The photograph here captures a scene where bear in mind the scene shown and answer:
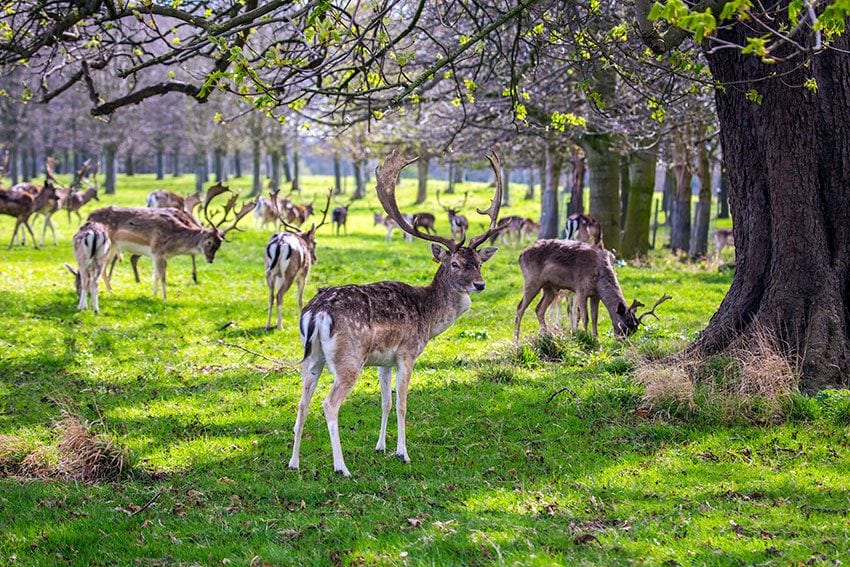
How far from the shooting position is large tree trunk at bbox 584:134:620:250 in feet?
61.8

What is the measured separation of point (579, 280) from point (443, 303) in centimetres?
413

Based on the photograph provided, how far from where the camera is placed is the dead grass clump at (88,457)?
20.9ft

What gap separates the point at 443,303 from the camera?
290 inches

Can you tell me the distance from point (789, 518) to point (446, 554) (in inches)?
85.9

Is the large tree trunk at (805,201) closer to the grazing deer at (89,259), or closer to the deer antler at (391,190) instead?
the deer antler at (391,190)

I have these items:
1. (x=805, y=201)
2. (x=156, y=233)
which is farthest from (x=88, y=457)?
(x=156, y=233)

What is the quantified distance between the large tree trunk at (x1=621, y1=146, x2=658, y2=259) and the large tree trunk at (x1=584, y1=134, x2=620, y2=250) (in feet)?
3.59

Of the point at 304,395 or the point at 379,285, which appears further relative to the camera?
the point at 379,285

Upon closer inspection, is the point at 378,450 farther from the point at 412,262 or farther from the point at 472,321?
the point at 412,262

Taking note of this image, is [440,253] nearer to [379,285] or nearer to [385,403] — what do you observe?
[379,285]

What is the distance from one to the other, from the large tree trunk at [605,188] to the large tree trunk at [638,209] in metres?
1.09

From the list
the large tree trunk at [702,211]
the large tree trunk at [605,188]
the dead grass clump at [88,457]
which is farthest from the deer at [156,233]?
the large tree trunk at [702,211]

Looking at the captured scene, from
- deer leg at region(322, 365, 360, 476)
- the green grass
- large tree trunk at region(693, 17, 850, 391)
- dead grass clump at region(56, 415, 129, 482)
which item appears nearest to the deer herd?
deer leg at region(322, 365, 360, 476)

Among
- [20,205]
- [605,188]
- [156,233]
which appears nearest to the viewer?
[156,233]
